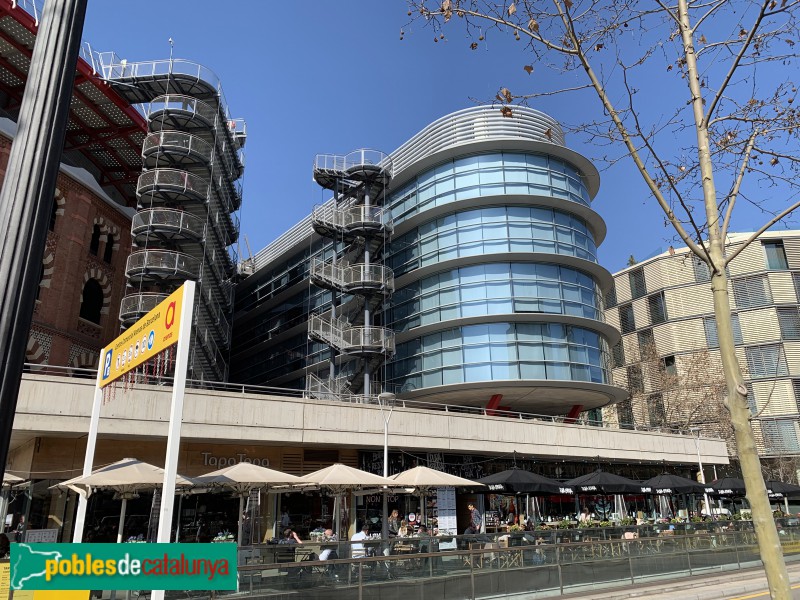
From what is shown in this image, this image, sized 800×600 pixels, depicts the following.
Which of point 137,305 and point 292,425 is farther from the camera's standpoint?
point 137,305

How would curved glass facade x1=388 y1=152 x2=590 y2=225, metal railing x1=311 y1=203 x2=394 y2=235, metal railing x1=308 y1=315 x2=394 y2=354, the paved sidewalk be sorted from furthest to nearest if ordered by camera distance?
metal railing x1=311 y1=203 x2=394 y2=235 < curved glass facade x1=388 y1=152 x2=590 y2=225 < metal railing x1=308 y1=315 x2=394 y2=354 < the paved sidewalk

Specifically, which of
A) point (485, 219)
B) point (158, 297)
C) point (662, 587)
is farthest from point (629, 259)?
point (662, 587)

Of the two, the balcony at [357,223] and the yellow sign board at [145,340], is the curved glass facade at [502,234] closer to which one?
the balcony at [357,223]

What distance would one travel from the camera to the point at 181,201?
119 ft

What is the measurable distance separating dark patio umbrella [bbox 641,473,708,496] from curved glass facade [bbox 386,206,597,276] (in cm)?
1488

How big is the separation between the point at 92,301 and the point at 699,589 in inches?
1356

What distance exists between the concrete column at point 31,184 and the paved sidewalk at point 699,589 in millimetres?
13945

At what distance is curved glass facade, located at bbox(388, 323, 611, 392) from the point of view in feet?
119

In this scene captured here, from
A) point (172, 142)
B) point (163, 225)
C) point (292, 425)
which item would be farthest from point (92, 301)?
point (292, 425)

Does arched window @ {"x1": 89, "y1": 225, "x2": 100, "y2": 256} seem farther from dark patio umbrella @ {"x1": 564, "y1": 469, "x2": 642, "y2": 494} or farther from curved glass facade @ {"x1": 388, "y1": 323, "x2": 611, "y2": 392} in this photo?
dark patio umbrella @ {"x1": 564, "y1": 469, "x2": 642, "y2": 494}

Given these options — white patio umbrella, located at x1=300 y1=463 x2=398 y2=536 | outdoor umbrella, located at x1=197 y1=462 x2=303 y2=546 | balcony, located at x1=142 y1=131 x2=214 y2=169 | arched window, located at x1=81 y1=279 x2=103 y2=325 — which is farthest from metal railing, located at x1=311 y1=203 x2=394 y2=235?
outdoor umbrella, located at x1=197 y1=462 x2=303 y2=546

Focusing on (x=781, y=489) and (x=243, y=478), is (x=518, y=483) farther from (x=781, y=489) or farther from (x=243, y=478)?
(x=781, y=489)

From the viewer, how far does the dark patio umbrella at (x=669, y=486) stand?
1113 inches

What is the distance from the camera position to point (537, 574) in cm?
1438
